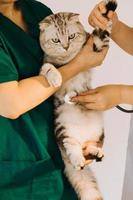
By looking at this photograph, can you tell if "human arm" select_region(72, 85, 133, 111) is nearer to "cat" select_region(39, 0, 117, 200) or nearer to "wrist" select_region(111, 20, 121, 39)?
"cat" select_region(39, 0, 117, 200)

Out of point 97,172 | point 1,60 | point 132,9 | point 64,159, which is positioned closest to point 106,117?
point 97,172

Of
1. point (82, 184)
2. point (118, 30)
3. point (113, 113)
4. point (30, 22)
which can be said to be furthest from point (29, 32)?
point (113, 113)

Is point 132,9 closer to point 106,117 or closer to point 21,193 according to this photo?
point 106,117

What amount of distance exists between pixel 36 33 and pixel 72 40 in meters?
0.11

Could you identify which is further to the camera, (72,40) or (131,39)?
(131,39)

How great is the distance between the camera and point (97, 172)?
1.78 m

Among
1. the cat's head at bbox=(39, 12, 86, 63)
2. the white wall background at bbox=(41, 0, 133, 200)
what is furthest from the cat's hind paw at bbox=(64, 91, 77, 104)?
the white wall background at bbox=(41, 0, 133, 200)

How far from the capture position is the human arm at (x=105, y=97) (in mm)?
1105

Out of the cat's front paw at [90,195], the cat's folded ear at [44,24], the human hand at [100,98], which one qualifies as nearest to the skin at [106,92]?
the human hand at [100,98]

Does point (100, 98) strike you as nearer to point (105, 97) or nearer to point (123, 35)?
point (105, 97)

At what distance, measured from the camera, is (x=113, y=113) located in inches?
67.2

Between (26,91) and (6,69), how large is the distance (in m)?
0.07

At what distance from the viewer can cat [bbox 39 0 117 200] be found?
3.44 ft

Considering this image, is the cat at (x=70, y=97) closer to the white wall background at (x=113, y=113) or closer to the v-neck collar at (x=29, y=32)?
the v-neck collar at (x=29, y=32)
